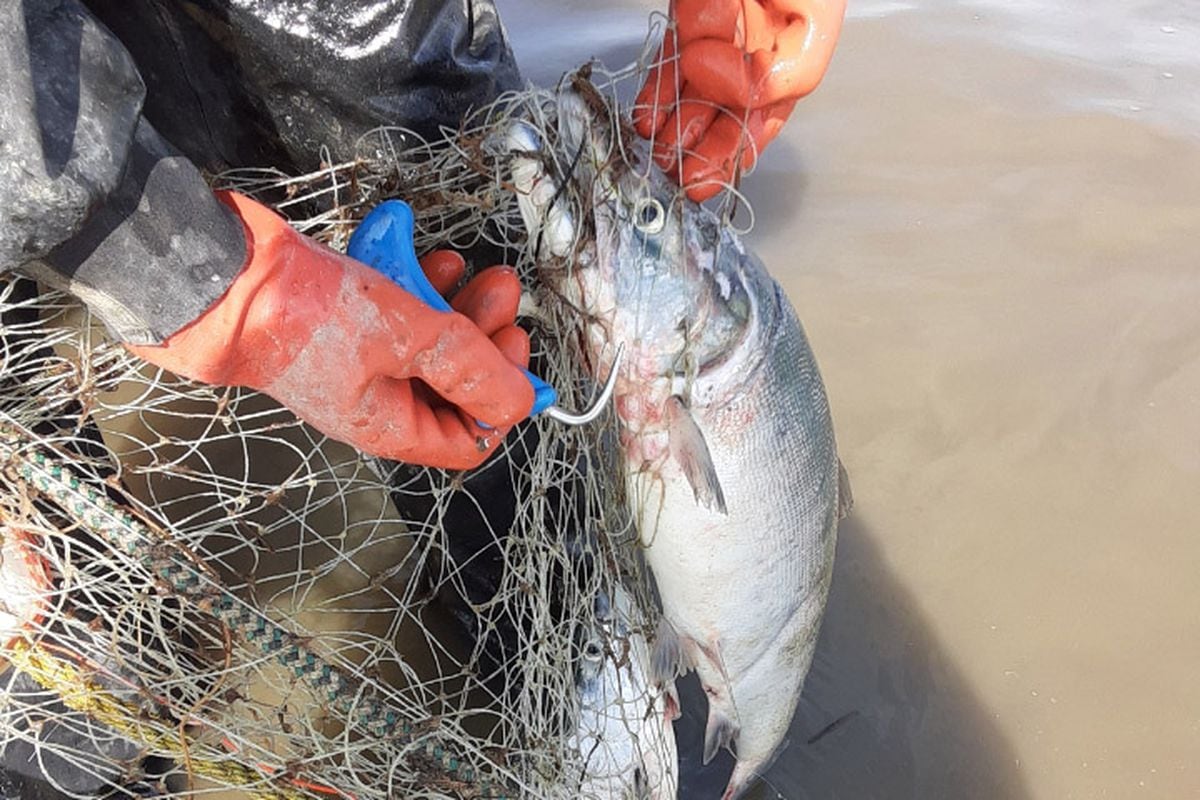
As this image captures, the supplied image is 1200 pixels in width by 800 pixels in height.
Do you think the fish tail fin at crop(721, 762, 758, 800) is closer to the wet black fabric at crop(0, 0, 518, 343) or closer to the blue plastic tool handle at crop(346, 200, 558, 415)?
the blue plastic tool handle at crop(346, 200, 558, 415)

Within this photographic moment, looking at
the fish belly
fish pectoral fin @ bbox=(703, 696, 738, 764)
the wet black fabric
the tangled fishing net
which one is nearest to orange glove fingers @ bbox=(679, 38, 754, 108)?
the tangled fishing net

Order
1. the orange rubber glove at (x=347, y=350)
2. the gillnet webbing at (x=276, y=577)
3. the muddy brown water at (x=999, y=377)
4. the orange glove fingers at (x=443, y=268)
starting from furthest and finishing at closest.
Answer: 1. the muddy brown water at (x=999, y=377)
2. the orange glove fingers at (x=443, y=268)
3. the gillnet webbing at (x=276, y=577)
4. the orange rubber glove at (x=347, y=350)

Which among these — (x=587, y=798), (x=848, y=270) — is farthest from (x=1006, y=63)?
(x=587, y=798)

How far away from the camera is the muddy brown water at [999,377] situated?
272 cm

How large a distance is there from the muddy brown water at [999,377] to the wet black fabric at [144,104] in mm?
1885

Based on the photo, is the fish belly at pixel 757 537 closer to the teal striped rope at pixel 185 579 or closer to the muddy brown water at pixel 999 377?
the muddy brown water at pixel 999 377

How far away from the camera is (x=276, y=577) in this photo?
82.7 inches

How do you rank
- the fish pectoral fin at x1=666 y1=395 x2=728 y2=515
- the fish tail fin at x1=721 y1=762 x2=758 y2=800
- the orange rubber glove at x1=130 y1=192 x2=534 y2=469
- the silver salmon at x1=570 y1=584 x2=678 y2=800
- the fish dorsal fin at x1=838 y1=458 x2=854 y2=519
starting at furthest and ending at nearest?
the fish tail fin at x1=721 y1=762 x2=758 y2=800
the fish dorsal fin at x1=838 y1=458 x2=854 y2=519
the silver salmon at x1=570 y1=584 x2=678 y2=800
the fish pectoral fin at x1=666 y1=395 x2=728 y2=515
the orange rubber glove at x1=130 y1=192 x2=534 y2=469

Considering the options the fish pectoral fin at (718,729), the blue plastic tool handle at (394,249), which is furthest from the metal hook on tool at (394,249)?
the fish pectoral fin at (718,729)

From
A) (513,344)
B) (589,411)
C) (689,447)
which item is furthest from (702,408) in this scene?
(513,344)

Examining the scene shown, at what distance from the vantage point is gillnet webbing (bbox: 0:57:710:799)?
5.49ft

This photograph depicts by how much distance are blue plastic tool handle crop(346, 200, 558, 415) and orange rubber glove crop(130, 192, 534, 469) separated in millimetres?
67

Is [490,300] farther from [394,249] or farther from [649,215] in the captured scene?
[649,215]

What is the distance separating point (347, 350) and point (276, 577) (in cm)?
81
